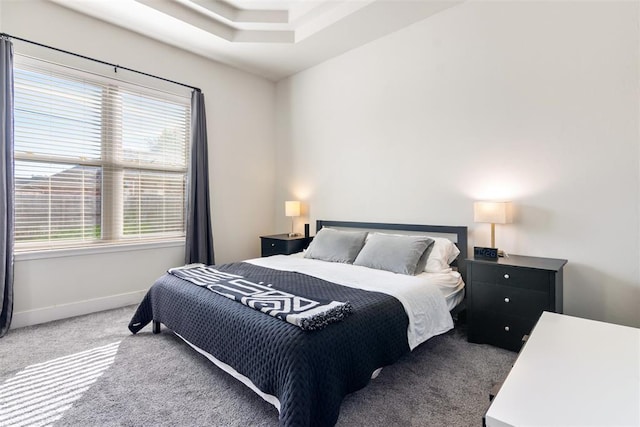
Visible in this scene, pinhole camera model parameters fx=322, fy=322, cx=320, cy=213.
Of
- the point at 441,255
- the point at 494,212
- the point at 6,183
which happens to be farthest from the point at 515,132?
the point at 6,183

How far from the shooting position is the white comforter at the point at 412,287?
2121mm

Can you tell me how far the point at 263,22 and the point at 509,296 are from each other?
3557 mm

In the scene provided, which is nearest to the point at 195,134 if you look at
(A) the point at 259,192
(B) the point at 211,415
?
(A) the point at 259,192

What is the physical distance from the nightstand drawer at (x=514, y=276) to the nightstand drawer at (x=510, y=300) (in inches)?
1.4

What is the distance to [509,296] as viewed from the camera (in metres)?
2.37

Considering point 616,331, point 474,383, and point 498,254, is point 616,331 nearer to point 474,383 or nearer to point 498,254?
point 474,383

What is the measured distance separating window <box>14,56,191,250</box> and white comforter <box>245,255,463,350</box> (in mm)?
1777

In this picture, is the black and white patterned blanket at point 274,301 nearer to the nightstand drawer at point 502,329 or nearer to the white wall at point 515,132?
the nightstand drawer at point 502,329

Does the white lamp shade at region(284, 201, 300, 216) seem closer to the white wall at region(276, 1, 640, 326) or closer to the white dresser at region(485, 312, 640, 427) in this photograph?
the white wall at region(276, 1, 640, 326)

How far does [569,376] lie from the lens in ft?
3.36

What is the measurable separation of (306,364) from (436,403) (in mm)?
882

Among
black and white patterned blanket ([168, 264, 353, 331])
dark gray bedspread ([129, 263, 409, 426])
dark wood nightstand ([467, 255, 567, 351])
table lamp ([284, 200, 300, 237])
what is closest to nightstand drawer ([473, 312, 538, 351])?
dark wood nightstand ([467, 255, 567, 351])

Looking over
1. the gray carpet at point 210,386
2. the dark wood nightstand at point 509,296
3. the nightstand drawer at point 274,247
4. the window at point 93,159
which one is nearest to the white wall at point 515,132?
the dark wood nightstand at point 509,296

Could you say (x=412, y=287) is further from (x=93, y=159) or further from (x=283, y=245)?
(x=93, y=159)
